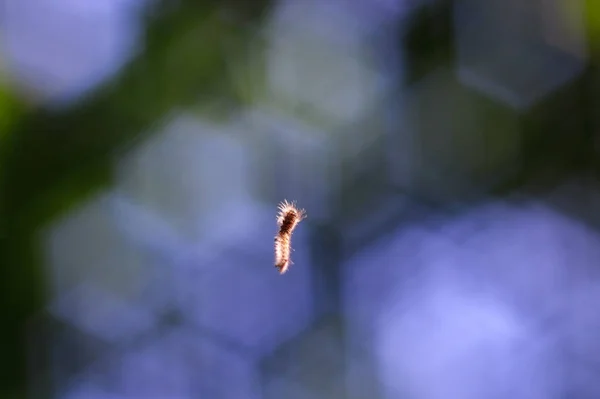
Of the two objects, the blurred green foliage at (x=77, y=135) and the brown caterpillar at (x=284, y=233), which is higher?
the blurred green foliage at (x=77, y=135)

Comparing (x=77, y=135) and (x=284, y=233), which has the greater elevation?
(x=77, y=135)

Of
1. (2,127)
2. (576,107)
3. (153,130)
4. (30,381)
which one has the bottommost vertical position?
(30,381)

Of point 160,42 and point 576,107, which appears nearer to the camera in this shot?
point 160,42

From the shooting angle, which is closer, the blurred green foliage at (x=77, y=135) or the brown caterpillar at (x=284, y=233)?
the brown caterpillar at (x=284, y=233)

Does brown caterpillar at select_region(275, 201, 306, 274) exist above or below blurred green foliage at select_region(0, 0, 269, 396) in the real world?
below

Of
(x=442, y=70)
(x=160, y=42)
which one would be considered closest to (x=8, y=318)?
(x=160, y=42)

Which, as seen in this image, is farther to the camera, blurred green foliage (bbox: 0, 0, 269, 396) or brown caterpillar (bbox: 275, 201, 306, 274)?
blurred green foliage (bbox: 0, 0, 269, 396)

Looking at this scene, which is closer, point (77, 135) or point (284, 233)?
point (284, 233)

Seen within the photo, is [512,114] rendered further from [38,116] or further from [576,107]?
[38,116]
